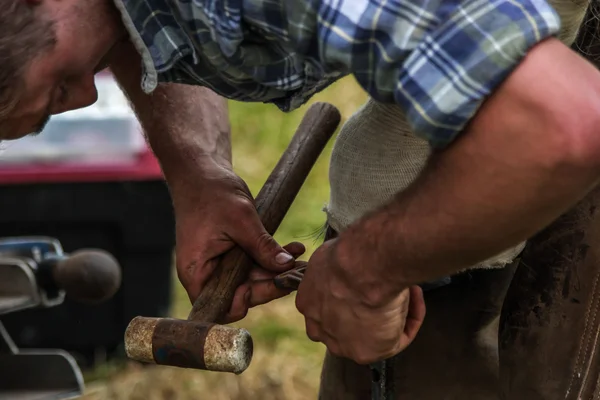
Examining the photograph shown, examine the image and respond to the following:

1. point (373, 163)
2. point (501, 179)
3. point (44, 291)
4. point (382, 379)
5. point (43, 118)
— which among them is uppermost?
point (501, 179)

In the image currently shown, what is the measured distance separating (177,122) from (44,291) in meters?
0.54

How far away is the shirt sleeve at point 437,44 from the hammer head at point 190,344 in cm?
40

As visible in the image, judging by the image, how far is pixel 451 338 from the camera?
4.89ft

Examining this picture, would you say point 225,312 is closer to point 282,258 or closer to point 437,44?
point 282,258

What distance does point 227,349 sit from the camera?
1221 millimetres

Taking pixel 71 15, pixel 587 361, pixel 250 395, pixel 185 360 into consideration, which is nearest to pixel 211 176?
pixel 185 360

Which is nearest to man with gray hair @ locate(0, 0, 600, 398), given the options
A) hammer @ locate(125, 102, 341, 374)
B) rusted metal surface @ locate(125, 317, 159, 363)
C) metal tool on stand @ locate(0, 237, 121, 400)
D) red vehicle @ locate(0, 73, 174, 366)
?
hammer @ locate(125, 102, 341, 374)

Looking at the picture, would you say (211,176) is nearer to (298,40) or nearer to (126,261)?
(298,40)

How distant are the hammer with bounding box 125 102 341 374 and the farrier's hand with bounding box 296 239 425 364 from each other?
4.4 inches

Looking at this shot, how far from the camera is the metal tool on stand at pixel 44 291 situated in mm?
1840

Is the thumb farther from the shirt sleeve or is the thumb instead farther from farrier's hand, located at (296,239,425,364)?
the shirt sleeve

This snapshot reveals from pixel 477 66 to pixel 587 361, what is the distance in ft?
1.75

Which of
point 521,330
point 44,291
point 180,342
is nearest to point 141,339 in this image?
point 180,342

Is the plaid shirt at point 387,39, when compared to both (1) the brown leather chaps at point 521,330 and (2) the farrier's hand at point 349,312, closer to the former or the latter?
(2) the farrier's hand at point 349,312
